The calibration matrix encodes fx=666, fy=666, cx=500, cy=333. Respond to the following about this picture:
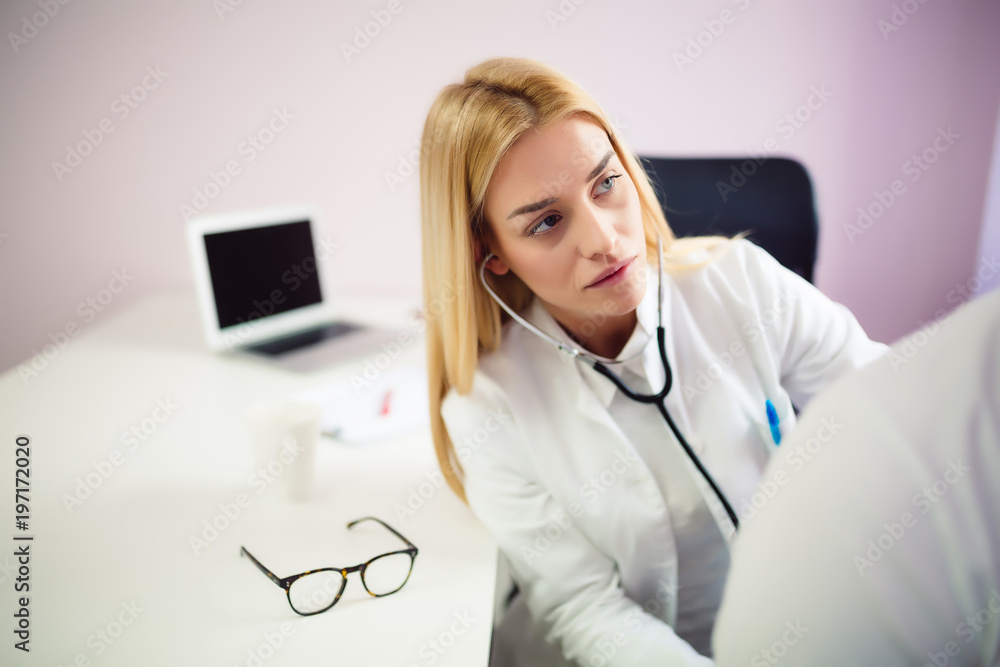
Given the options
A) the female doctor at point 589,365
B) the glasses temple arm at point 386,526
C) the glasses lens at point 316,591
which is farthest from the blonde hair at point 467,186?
the glasses lens at point 316,591

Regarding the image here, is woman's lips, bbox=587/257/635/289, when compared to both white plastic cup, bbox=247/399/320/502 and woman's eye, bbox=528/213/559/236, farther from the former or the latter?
white plastic cup, bbox=247/399/320/502

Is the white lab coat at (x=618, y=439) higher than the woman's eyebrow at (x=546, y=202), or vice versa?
the woman's eyebrow at (x=546, y=202)

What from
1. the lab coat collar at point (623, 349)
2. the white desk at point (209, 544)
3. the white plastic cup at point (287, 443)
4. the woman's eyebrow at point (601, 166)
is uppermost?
the woman's eyebrow at point (601, 166)

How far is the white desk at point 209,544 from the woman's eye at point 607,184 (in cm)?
49

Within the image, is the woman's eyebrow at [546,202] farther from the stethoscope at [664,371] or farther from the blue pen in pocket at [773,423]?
the blue pen in pocket at [773,423]

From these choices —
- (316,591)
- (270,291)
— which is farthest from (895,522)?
(270,291)

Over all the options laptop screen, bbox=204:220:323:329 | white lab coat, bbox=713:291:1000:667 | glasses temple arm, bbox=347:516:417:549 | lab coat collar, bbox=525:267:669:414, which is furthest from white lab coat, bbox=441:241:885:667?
laptop screen, bbox=204:220:323:329

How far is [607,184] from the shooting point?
906 millimetres

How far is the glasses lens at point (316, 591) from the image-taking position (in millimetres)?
789

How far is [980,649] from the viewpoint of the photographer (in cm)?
37

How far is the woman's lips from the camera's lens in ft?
2.89

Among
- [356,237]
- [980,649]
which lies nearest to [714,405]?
[980,649]

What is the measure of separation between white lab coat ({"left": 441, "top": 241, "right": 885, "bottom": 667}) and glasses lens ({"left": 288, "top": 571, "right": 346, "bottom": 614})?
213 millimetres

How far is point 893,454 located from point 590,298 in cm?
55
